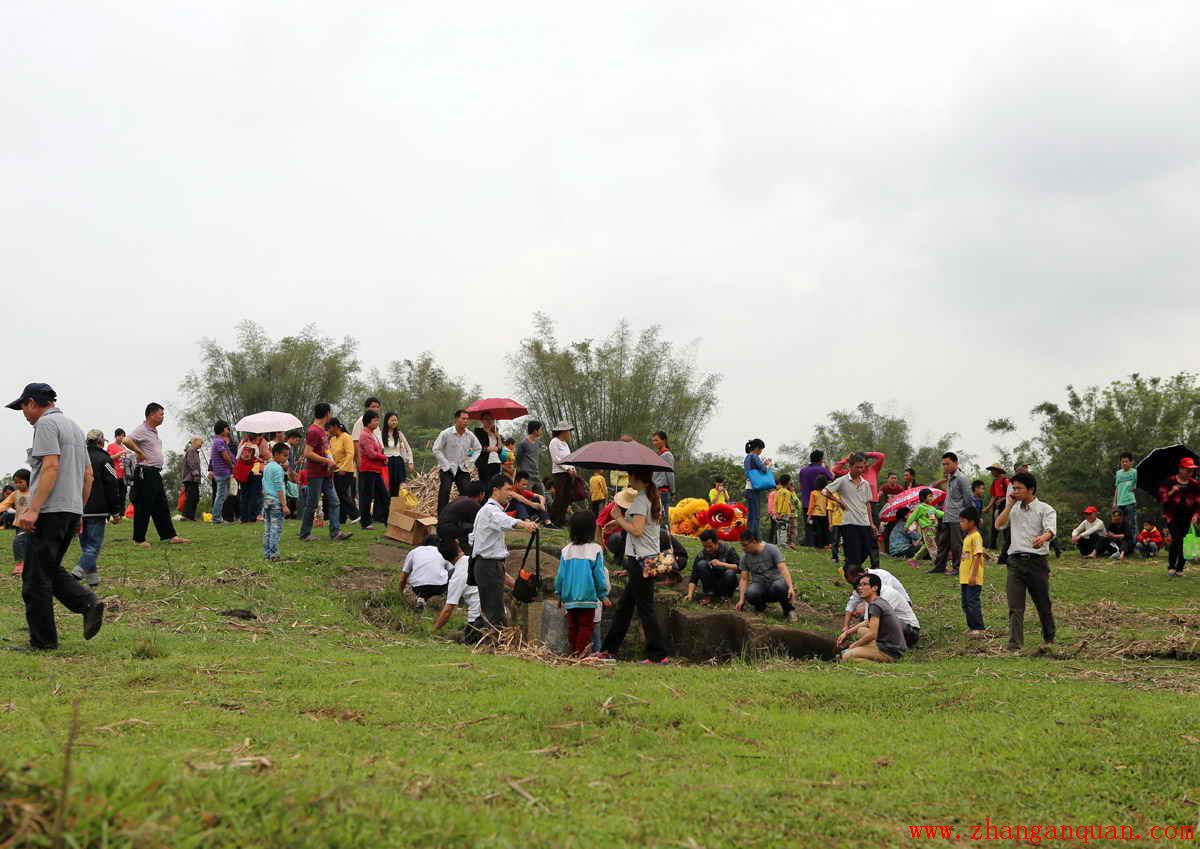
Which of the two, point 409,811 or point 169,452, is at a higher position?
point 169,452

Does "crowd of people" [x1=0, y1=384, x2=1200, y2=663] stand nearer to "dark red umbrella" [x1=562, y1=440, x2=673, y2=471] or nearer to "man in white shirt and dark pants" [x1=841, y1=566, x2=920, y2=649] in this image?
"man in white shirt and dark pants" [x1=841, y1=566, x2=920, y2=649]

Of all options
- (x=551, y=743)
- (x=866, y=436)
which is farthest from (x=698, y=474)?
(x=551, y=743)

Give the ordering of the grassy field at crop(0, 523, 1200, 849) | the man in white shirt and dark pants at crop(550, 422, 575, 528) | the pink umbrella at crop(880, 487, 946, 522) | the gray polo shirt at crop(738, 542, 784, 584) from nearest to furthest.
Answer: the grassy field at crop(0, 523, 1200, 849) < the gray polo shirt at crop(738, 542, 784, 584) < the man in white shirt and dark pants at crop(550, 422, 575, 528) < the pink umbrella at crop(880, 487, 946, 522)

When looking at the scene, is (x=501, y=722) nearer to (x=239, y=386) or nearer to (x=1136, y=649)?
(x=1136, y=649)

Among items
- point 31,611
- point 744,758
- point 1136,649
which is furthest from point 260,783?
point 1136,649

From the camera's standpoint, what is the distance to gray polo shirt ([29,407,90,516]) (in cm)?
866

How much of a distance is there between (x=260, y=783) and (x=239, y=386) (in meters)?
46.3

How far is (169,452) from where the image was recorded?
4844 centimetres

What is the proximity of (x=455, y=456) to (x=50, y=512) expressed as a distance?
8.05 m

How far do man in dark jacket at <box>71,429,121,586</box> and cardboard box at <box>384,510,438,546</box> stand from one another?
4274 mm

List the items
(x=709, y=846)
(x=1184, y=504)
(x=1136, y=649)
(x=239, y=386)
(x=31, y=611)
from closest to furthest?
(x=709, y=846), (x=31, y=611), (x=1136, y=649), (x=1184, y=504), (x=239, y=386)

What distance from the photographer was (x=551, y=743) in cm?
652

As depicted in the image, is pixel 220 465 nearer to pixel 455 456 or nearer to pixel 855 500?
pixel 455 456

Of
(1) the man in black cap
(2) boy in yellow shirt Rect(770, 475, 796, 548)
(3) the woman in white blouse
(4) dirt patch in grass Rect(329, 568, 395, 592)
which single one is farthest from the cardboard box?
(2) boy in yellow shirt Rect(770, 475, 796, 548)
